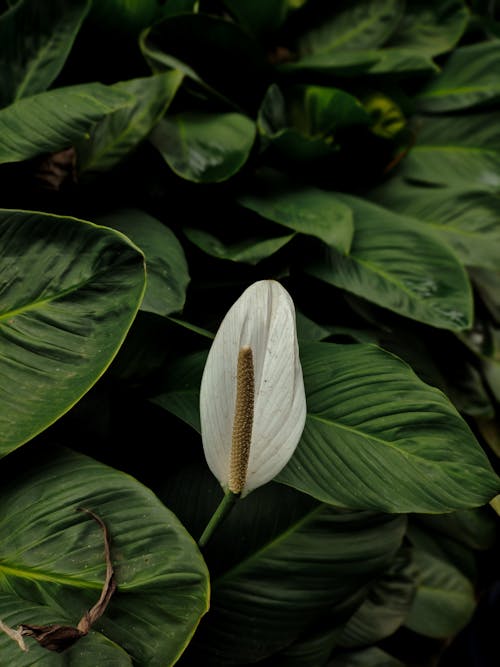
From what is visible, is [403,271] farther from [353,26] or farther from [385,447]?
[353,26]

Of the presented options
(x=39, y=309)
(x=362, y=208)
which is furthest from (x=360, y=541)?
(x=362, y=208)

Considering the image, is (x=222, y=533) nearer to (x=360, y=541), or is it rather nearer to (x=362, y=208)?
(x=360, y=541)

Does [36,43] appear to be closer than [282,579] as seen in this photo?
No

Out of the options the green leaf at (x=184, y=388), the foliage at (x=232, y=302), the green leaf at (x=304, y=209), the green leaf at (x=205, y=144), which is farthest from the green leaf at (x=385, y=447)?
the green leaf at (x=205, y=144)

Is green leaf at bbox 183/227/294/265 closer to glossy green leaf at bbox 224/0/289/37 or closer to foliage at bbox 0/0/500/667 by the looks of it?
foliage at bbox 0/0/500/667

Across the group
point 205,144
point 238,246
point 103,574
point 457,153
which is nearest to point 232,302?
point 238,246

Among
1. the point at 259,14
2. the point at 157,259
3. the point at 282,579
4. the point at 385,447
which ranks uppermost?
the point at 259,14
